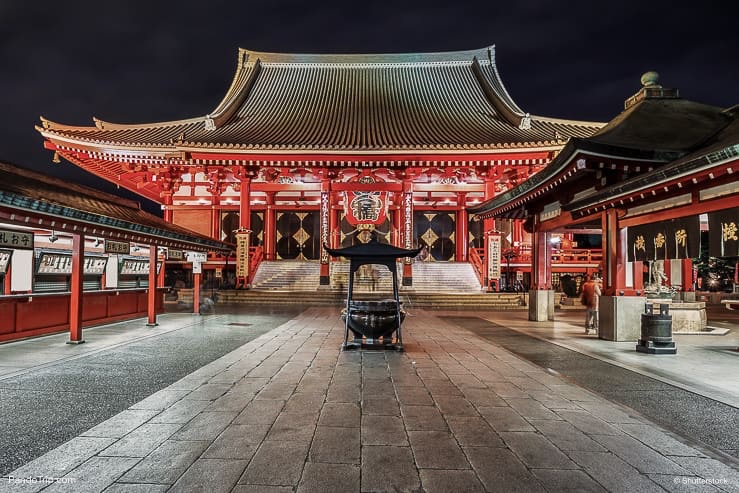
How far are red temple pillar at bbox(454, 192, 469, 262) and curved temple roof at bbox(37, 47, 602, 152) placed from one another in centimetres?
402

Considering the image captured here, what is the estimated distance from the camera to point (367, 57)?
85.2ft

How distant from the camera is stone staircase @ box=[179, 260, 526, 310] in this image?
1698 centimetres

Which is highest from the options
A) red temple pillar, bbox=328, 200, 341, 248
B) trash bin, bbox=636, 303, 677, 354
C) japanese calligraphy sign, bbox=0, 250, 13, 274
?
red temple pillar, bbox=328, 200, 341, 248

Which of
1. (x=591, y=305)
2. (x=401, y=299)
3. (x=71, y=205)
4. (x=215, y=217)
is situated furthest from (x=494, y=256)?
(x=215, y=217)

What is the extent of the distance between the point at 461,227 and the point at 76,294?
60.3 ft

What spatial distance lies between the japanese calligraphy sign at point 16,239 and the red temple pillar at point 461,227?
1831 cm

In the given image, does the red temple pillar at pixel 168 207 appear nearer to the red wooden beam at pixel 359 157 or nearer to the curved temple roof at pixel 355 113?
the curved temple roof at pixel 355 113

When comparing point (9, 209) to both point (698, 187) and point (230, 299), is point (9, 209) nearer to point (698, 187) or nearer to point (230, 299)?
point (698, 187)

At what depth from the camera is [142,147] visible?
59.7ft

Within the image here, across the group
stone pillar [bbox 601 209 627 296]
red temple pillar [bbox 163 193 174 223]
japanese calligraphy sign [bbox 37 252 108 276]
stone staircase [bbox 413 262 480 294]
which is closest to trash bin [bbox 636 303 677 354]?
stone pillar [bbox 601 209 627 296]

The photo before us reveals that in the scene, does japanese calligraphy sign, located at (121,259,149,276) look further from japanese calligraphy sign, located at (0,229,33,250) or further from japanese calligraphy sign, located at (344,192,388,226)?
japanese calligraphy sign, located at (344,192,388,226)

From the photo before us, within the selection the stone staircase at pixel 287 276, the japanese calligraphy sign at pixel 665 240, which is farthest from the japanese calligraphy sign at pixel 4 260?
the japanese calligraphy sign at pixel 665 240

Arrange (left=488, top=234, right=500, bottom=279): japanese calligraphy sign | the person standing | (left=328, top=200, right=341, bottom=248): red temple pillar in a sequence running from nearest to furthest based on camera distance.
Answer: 1. the person standing
2. (left=488, top=234, right=500, bottom=279): japanese calligraphy sign
3. (left=328, top=200, right=341, bottom=248): red temple pillar

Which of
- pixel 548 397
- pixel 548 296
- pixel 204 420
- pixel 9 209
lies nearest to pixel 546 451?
pixel 548 397
